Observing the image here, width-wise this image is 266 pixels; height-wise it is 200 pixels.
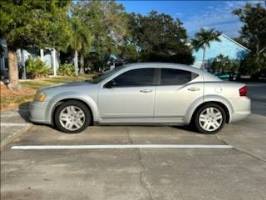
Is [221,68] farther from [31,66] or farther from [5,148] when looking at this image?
[5,148]

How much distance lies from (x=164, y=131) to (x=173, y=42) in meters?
63.8

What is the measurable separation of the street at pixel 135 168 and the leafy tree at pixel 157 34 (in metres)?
59.7

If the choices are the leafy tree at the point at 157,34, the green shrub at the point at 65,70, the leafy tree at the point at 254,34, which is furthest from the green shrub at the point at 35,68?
the leafy tree at the point at 157,34

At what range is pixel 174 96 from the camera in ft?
32.9

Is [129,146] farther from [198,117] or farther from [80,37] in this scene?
[80,37]

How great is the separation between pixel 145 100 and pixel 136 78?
1.87ft

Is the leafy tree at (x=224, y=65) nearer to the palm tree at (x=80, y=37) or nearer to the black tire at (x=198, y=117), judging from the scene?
the palm tree at (x=80, y=37)

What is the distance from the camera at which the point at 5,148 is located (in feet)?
27.1

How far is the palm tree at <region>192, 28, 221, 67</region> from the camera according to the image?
2434 inches

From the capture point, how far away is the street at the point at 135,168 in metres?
5.93

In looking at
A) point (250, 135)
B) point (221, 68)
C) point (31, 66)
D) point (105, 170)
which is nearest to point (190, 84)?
point (250, 135)

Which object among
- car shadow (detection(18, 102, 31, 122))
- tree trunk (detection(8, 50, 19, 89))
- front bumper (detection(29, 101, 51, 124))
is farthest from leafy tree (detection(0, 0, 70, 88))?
front bumper (detection(29, 101, 51, 124))

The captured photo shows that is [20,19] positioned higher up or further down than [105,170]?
higher up

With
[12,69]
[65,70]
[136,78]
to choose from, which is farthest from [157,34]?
[136,78]
